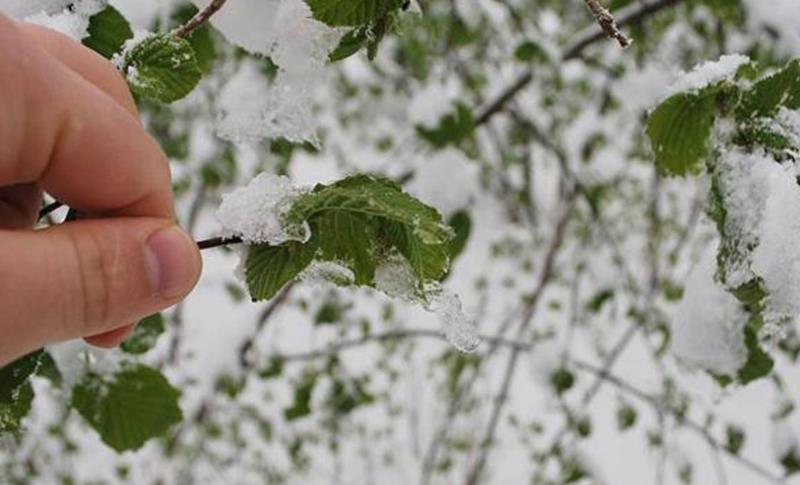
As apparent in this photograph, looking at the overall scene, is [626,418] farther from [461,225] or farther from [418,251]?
[418,251]

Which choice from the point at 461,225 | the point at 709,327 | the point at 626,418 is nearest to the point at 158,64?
the point at 709,327

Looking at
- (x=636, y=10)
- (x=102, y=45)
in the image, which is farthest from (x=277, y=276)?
(x=636, y=10)

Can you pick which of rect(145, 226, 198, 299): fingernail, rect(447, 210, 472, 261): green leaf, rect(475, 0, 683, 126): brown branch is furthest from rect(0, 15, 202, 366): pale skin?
rect(475, 0, 683, 126): brown branch

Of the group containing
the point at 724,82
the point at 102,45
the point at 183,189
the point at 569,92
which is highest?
the point at 569,92

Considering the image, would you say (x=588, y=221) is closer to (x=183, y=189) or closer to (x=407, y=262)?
(x=183, y=189)

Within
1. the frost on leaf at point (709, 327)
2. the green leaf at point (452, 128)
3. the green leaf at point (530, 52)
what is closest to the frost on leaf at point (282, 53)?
the frost on leaf at point (709, 327)

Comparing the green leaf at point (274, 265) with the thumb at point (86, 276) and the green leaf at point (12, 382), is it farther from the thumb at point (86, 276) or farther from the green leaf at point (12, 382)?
the green leaf at point (12, 382)
